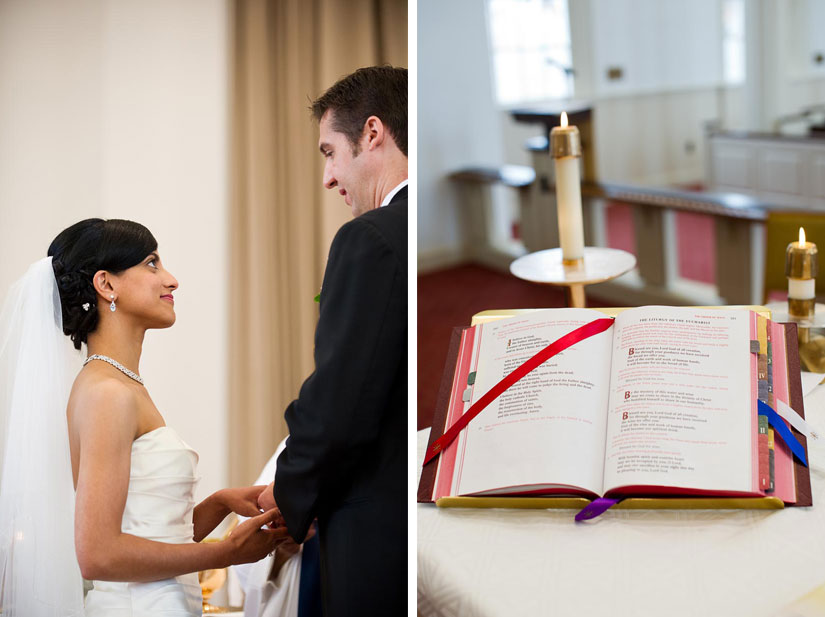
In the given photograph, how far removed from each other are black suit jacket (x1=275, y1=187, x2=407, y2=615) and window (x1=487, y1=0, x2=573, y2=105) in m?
6.42

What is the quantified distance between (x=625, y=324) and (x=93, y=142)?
65 cm

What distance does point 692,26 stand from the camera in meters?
8.59

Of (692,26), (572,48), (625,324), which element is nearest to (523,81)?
(572,48)

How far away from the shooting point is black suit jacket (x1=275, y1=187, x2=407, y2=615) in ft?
2.78

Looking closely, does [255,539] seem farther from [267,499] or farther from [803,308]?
[803,308]

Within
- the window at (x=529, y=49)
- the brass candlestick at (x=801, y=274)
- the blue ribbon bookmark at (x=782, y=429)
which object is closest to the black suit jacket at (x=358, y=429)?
the blue ribbon bookmark at (x=782, y=429)

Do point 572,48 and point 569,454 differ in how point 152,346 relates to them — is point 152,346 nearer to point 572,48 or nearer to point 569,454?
point 569,454

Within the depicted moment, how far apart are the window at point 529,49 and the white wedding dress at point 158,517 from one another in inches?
259

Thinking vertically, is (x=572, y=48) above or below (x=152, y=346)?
above

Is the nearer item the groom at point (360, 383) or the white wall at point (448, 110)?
the groom at point (360, 383)

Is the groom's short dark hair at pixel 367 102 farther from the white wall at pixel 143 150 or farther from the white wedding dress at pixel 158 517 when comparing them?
the white wedding dress at pixel 158 517

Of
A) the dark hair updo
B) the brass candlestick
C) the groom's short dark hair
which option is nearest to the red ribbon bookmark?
the groom's short dark hair

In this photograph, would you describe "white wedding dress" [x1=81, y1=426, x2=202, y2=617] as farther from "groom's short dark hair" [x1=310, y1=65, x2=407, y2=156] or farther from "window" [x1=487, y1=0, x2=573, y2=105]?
"window" [x1=487, y1=0, x2=573, y2=105]

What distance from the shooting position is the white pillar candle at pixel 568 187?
1.31 metres
